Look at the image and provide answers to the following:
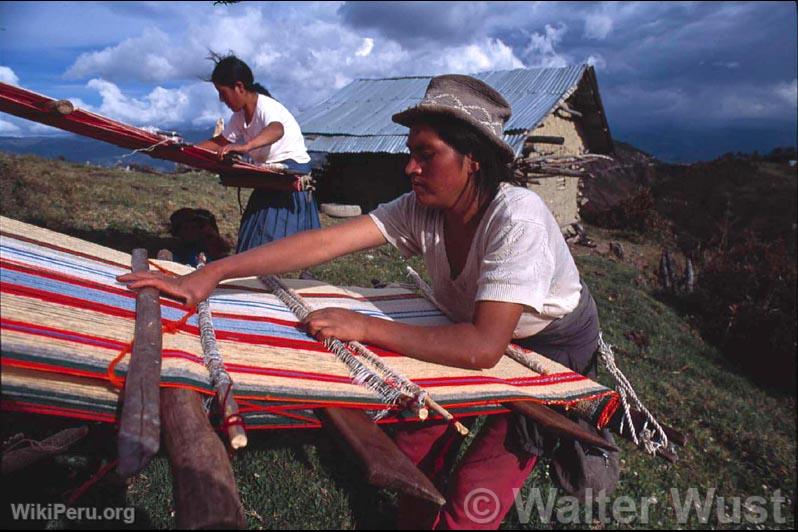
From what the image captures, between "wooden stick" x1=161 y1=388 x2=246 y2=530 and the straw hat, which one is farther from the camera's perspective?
the straw hat

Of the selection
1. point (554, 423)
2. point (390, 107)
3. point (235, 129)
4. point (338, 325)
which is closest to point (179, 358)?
point (338, 325)

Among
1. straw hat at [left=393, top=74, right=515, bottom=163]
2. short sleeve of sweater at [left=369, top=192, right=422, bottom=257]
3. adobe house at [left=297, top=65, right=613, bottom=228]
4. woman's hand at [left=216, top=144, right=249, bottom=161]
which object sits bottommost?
short sleeve of sweater at [left=369, top=192, right=422, bottom=257]

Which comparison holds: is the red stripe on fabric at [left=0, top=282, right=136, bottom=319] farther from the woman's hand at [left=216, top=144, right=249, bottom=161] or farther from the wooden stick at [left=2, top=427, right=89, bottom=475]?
the woman's hand at [left=216, top=144, right=249, bottom=161]

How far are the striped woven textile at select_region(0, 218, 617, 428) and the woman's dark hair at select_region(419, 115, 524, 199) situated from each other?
0.74m

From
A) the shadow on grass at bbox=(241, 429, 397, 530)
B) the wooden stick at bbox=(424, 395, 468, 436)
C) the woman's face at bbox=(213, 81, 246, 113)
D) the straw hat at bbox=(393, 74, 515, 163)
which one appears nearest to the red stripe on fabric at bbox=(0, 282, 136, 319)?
the wooden stick at bbox=(424, 395, 468, 436)

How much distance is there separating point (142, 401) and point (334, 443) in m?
1.36

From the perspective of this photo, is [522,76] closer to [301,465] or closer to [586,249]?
[586,249]

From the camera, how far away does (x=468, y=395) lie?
162 centimetres

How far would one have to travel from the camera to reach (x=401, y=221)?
241cm

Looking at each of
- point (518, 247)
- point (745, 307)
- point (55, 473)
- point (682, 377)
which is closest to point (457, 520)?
point (518, 247)

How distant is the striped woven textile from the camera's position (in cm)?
127

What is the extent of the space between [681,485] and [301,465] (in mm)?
3128

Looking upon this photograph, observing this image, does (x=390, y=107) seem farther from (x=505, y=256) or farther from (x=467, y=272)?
(x=505, y=256)

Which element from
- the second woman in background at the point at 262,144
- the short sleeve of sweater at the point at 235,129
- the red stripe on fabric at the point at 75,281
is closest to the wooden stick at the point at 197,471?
the red stripe on fabric at the point at 75,281
